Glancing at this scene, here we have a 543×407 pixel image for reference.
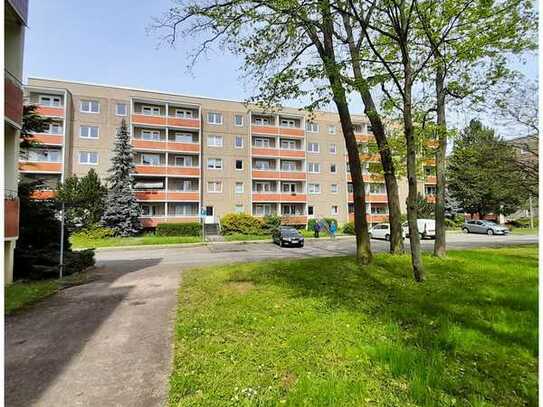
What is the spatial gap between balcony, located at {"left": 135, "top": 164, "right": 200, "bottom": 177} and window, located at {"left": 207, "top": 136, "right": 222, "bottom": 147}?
152 inches

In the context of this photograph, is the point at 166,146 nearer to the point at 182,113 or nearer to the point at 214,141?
the point at 182,113

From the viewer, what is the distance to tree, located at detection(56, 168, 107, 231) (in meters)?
29.7

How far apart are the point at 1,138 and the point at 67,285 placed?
32.2 feet

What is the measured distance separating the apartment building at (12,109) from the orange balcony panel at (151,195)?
24.8 metres

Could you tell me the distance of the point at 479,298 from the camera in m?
7.12

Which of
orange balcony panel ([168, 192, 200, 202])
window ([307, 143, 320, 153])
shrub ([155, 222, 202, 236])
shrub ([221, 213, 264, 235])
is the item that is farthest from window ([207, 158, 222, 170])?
window ([307, 143, 320, 153])

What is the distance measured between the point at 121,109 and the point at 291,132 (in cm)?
2050

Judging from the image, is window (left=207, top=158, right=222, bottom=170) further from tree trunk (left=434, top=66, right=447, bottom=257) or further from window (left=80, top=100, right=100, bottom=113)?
tree trunk (left=434, top=66, right=447, bottom=257)

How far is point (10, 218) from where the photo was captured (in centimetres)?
961

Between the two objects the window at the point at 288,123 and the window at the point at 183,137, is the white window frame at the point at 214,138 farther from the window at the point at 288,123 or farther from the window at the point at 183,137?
the window at the point at 288,123

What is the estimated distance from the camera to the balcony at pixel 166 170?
35.2 metres

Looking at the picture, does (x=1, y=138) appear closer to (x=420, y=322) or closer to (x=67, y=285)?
(x=420, y=322)

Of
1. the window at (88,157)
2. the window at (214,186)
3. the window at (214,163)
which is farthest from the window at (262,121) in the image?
the window at (88,157)

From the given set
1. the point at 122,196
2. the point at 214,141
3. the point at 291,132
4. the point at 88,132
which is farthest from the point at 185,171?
the point at 291,132
